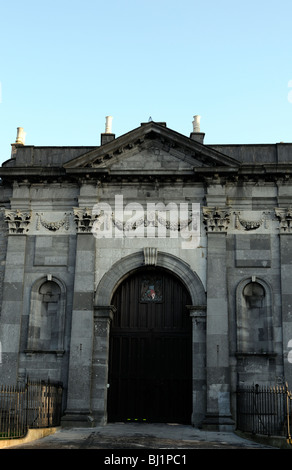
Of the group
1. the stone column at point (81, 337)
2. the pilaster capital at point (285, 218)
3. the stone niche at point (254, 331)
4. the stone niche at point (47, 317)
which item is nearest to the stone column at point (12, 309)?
the stone niche at point (47, 317)

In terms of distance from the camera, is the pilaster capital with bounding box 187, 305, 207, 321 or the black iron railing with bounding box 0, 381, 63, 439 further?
the pilaster capital with bounding box 187, 305, 207, 321

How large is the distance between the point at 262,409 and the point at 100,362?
18.7 ft

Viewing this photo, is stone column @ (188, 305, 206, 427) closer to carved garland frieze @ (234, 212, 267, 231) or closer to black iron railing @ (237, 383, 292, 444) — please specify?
black iron railing @ (237, 383, 292, 444)

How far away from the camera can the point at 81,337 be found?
858 inches

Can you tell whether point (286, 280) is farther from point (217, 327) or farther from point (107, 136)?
point (107, 136)

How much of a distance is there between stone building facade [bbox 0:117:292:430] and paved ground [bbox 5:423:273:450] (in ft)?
4.81

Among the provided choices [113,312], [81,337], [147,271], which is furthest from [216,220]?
[81,337]

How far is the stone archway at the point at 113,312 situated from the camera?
2130 cm

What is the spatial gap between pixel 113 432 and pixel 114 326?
4.76m

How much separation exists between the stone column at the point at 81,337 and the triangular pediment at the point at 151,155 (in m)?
2.76

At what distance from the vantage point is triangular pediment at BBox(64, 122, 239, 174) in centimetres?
2303

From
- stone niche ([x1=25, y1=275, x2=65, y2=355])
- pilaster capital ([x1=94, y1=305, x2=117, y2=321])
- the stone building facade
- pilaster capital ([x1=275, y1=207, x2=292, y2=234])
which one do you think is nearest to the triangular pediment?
the stone building facade

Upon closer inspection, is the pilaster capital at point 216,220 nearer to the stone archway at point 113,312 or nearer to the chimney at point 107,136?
the stone archway at point 113,312

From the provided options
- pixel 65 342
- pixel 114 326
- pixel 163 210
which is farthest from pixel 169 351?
pixel 163 210
